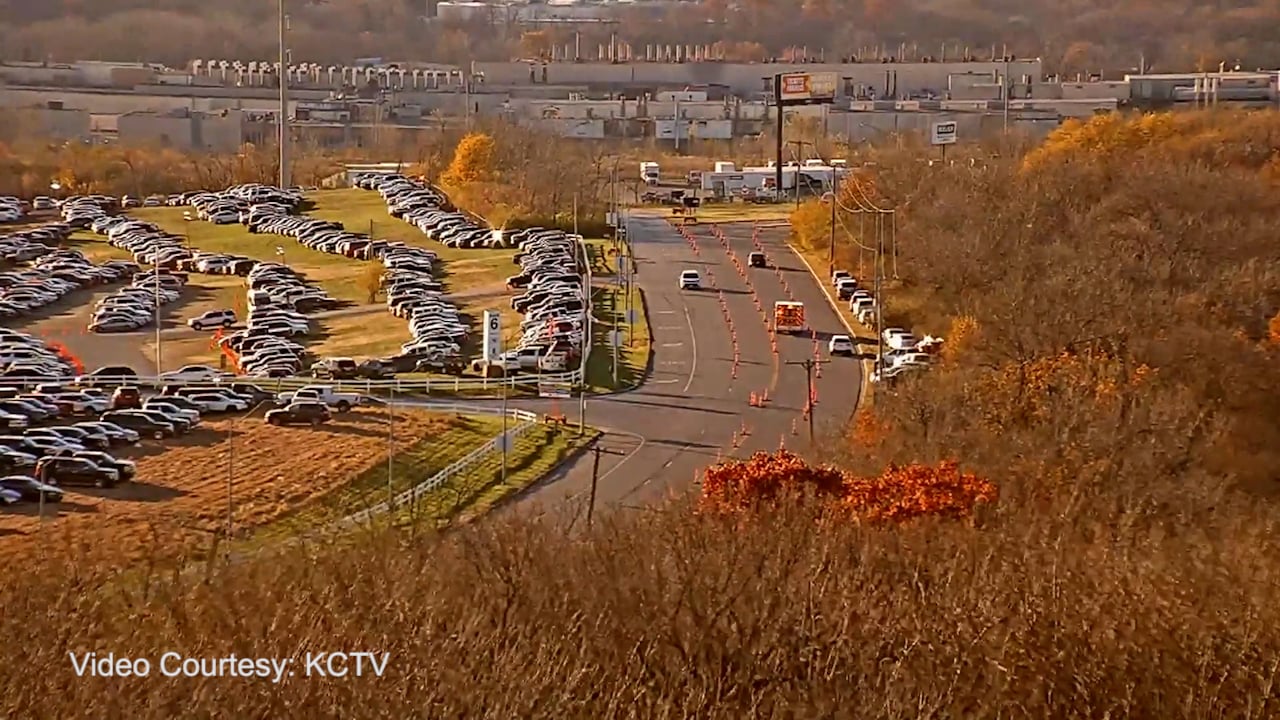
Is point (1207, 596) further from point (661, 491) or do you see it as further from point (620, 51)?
point (620, 51)

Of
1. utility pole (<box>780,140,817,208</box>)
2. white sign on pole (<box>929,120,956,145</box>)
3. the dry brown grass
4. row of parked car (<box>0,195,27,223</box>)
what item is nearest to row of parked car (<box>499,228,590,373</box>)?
utility pole (<box>780,140,817,208</box>)

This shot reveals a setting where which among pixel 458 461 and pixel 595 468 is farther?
pixel 458 461

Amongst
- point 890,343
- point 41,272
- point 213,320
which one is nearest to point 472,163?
point 41,272

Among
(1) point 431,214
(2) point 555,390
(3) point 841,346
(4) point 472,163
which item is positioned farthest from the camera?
(4) point 472,163

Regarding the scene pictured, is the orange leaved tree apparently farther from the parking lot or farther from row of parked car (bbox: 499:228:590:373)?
row of parked car (bbox: 499:228:590:373)

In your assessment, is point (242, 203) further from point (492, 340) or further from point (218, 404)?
point (218, 404)

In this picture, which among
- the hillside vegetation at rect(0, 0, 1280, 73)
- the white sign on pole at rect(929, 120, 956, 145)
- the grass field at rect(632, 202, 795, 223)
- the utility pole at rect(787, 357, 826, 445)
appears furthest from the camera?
the hillside vegetation at rect(0, 0, 1280, 73)
